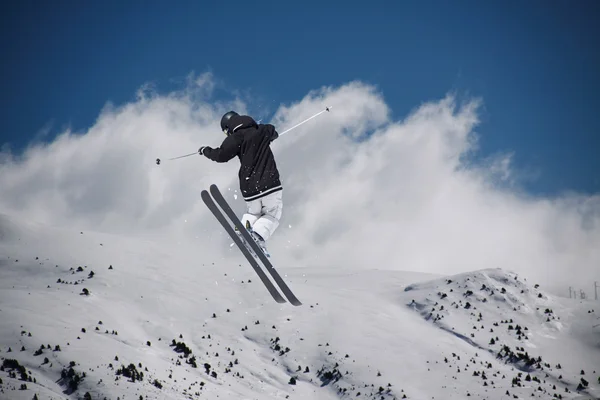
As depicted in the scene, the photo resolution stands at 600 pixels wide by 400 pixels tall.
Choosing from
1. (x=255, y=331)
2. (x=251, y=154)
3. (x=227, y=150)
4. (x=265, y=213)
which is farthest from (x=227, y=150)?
(x=255, y=331)

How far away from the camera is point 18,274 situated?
8369 centimetres

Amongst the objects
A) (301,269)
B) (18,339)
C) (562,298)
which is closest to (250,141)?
(18,339)

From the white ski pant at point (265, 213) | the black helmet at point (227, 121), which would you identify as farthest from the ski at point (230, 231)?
the black helmet at point (227, 121)

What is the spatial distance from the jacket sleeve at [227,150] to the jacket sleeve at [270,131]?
63 centimetres

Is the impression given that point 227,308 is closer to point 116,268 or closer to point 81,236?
point 116,268

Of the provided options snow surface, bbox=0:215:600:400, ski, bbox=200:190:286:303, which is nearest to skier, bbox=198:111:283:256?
ski, bbox=200:190:286:303

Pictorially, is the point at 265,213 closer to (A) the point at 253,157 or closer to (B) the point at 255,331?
(A) the point at 253,157

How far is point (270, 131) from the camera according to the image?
1123 centimetres

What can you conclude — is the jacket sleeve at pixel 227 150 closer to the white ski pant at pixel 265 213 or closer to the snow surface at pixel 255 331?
the white ski pant at pixel 265 213

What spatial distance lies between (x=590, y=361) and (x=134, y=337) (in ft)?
225

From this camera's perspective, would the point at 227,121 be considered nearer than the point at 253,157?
No

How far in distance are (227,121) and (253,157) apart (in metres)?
0.97

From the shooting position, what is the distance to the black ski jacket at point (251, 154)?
11.0m

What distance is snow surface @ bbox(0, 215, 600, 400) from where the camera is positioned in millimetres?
56281
